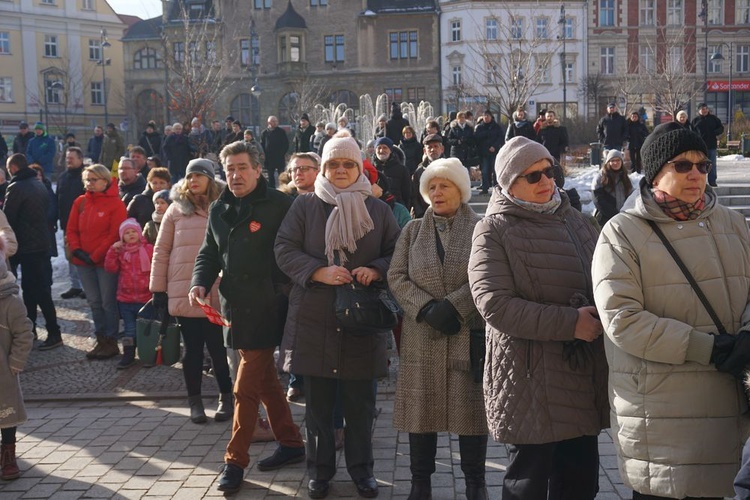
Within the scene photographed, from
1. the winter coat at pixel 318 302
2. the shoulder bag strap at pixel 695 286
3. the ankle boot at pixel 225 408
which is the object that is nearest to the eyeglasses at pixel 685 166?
the shoulder bag strap at pixel 695 286

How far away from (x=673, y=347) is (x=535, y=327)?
2.13 feet

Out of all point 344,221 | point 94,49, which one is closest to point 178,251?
point 344,221

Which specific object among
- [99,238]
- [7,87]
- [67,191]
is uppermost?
[7,87]

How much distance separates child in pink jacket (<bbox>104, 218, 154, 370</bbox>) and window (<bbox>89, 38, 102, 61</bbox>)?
216 feet

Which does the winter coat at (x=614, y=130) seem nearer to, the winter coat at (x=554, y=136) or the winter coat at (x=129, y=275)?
the winter coat at (x=554, y=136)

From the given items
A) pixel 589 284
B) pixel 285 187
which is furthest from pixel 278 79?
pixel 589 284

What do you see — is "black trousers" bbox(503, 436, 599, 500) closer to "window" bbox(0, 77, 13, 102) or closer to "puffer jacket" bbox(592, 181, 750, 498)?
"puffer jacket" bbox(592, 181, 750, 498)

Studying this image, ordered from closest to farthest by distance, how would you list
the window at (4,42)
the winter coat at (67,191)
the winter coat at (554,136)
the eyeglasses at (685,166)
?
the eyeglasses at (685,166), the winter coat at (67,191), the winter coat at (554,136), the window at (4,42)

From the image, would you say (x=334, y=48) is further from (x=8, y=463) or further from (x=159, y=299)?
(x=8, y=463)

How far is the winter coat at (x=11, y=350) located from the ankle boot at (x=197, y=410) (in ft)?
4.85

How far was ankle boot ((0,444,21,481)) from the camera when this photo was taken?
5.90 metres

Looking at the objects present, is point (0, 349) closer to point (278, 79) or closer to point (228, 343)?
point (228, 343)

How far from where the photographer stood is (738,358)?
3.53 m

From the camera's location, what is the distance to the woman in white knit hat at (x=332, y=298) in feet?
17.4
